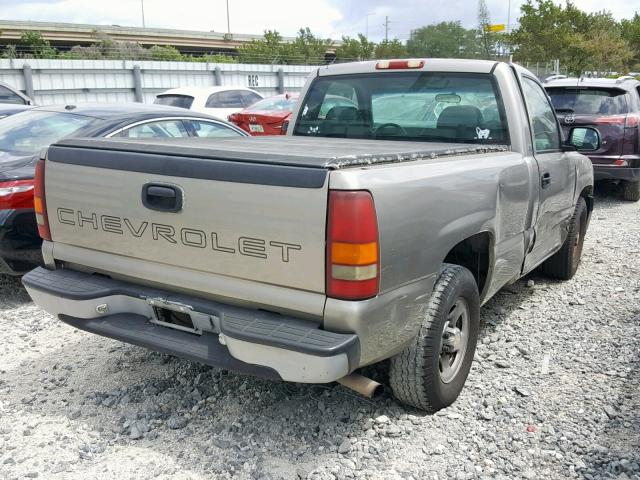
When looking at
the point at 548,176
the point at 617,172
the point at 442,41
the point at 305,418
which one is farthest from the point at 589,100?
the point at 442,41

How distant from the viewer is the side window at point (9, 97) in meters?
11.3

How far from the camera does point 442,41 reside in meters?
55.5

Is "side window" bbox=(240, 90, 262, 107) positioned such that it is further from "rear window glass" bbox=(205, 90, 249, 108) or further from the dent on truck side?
the dent on truck side

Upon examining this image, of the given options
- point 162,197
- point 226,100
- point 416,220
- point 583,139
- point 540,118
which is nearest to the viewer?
point 416,220

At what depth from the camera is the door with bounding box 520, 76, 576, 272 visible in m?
4.25

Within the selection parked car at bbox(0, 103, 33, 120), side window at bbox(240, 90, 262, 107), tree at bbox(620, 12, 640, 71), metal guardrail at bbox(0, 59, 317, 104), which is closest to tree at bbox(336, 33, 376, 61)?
tree at bbox(620, 12, 640, 71)

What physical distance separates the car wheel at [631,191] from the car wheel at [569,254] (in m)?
4.18

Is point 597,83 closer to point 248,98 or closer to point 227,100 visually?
point 227,100

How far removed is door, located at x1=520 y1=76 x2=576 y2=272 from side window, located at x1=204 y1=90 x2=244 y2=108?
9811 mm

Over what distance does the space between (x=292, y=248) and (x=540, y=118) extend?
2.83m

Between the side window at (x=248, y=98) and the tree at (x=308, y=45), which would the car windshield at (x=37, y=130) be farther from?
the tree at (x=308, y=45)

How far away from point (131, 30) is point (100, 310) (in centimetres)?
7567

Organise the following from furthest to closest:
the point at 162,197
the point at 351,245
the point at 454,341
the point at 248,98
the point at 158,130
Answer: the point at 248,98
the point at 158,130
the point at 454,341
the point at 162,197
the point at 351,245

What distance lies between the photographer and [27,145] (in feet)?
17.9
